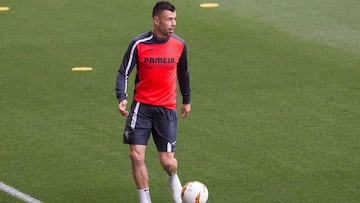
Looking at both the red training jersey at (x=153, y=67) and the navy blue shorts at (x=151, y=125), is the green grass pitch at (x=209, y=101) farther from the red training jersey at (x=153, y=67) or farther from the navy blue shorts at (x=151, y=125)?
the red training jersey at (x=153, y=67)

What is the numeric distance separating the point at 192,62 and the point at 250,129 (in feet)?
13.0

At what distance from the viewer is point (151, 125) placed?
39.2 feet

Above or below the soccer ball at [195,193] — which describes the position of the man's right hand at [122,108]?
above

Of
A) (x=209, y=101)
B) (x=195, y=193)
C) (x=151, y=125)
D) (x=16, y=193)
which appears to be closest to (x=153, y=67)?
(x=151, y=125)

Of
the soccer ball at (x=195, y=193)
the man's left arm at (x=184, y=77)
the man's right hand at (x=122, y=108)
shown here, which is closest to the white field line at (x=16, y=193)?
the man's right hand at (x=122, y=108)

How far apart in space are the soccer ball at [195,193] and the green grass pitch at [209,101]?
1.96 ft

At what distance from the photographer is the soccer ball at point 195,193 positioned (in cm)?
1166

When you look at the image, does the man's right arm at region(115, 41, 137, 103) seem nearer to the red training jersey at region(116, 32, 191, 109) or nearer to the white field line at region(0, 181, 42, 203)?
the red training jersey at region(116, 32, 191, 109)

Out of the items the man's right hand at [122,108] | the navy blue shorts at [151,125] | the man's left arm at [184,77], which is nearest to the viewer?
the man's right hand at [122,108]

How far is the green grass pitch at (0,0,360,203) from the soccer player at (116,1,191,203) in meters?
0.77

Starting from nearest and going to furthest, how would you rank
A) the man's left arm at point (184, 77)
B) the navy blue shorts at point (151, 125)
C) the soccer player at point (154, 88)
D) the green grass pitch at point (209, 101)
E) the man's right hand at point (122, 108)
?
the man's right hand at point (122, 108), the soccer player at point (154, 88), the navy blue shorts at point (151, 125), the man's left arm at point (184, 77), the green grass pitch at point (209, 101)

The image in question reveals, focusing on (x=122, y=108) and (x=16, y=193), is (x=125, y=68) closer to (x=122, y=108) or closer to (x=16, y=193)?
(x=122, y=108)

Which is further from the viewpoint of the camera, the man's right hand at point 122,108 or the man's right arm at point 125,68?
the man's right arm at point 125,68

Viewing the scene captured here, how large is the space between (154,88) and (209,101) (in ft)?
15.5
